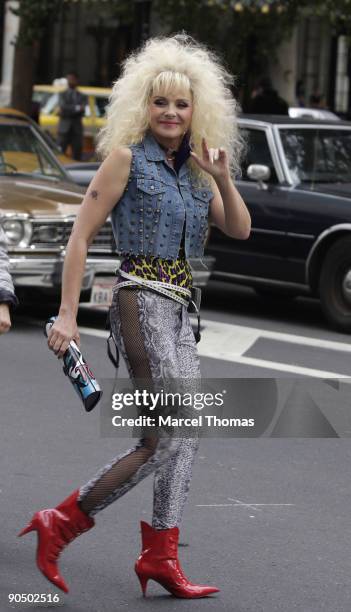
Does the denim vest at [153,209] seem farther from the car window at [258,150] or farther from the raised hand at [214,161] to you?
the car window at [258,150]

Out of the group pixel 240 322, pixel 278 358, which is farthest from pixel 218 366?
pixel 240 322

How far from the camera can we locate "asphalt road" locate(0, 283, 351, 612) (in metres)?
4.98

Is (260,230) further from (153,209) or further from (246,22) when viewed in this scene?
(246,22)

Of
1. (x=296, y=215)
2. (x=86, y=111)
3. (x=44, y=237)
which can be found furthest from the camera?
(x=86, y=111)

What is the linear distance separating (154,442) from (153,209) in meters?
0.77

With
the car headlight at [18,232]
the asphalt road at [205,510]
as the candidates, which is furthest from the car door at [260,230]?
the asphalt road at [205,510]

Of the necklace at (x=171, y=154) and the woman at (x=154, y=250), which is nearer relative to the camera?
the woman at (x=154, y=250)

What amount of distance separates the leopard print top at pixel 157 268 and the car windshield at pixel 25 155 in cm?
720

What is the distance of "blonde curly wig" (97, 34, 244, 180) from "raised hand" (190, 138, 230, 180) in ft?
0.40

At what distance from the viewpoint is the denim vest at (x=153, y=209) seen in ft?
15.6

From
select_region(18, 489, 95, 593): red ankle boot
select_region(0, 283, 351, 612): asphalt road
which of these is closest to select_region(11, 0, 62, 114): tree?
select_region(0, 283, 351, 612): asphalt road

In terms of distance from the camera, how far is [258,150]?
40.5 feet

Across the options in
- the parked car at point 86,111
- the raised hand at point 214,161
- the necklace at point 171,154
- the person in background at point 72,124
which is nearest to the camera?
the raised hand at point 214,161

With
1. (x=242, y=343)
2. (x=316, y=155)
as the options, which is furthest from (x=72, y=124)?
(x=242, y=343)
